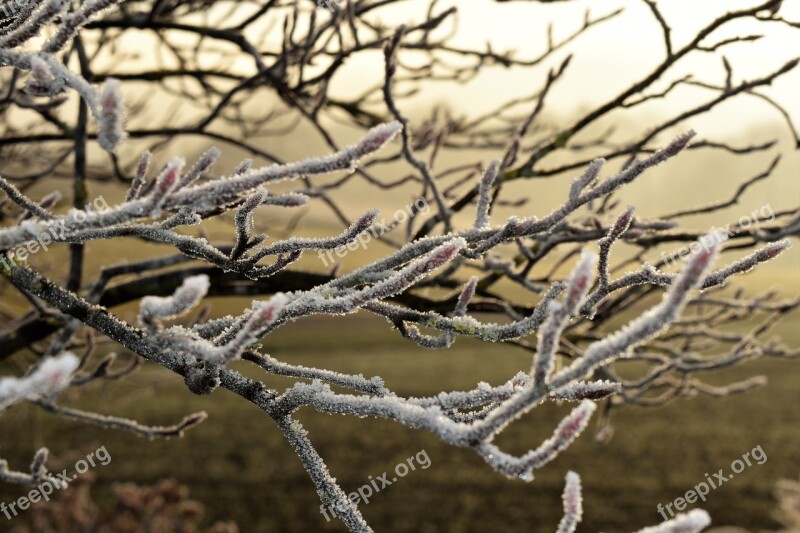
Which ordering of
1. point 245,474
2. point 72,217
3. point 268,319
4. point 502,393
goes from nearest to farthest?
point 268,319, point 72,217, point 502,393, point 245,474

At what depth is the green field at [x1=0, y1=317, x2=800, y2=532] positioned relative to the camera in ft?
43.7

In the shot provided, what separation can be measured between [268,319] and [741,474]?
1702 centimetres

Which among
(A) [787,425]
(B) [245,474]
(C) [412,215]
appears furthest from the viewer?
(A) [787,425]

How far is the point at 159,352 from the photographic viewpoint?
1460 millimetres

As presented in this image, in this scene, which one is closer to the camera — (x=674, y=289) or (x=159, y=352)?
(x=674, y=289)

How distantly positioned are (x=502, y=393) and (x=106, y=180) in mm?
4901

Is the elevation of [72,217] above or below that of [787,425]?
above

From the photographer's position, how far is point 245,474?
1543 centimetres

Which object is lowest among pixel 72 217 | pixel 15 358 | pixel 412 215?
pixel 72 217

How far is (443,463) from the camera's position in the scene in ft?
52.9

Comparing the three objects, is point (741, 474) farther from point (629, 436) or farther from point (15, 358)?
point (15, 358)

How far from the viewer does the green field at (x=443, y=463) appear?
1330 centimetres

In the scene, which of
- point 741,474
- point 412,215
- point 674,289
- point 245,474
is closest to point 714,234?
point 674,289

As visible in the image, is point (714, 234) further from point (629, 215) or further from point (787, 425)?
point (787, 425)
